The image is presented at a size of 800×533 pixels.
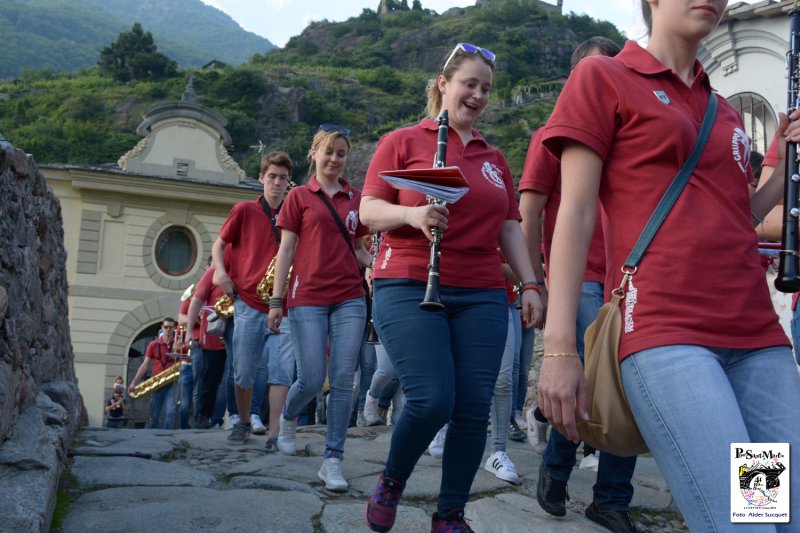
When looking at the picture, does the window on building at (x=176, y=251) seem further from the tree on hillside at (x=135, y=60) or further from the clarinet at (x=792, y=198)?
the tree on hillside at (x=135, y=60)

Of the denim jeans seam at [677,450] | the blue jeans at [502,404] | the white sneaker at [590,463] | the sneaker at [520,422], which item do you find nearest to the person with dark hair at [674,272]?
the denim jeans seam at [677,450]

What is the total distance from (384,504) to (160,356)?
39.1 ft

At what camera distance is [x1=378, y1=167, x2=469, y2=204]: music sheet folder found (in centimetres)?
384

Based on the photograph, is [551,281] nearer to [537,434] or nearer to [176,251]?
[537,434]

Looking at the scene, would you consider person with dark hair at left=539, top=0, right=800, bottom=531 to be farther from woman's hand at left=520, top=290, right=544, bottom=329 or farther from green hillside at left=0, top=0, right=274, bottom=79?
green hillside at left=0, top=0, right=274, bottom=79

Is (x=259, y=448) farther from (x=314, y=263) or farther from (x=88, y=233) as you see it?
(x=88, y=233)

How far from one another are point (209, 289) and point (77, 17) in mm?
166673

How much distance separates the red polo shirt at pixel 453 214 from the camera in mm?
4121

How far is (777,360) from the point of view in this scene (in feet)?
7.39

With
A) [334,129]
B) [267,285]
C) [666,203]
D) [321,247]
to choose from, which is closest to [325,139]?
[334,129]

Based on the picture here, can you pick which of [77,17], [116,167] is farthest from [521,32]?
[116,167]

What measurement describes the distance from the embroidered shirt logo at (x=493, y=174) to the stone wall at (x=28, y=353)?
86.6 inches

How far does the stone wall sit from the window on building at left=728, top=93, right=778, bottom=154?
36.5ft


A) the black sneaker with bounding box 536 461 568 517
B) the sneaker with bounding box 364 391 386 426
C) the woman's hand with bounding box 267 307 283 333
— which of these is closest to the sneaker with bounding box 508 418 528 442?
the sneaker with bounding box 364 391 386 426
